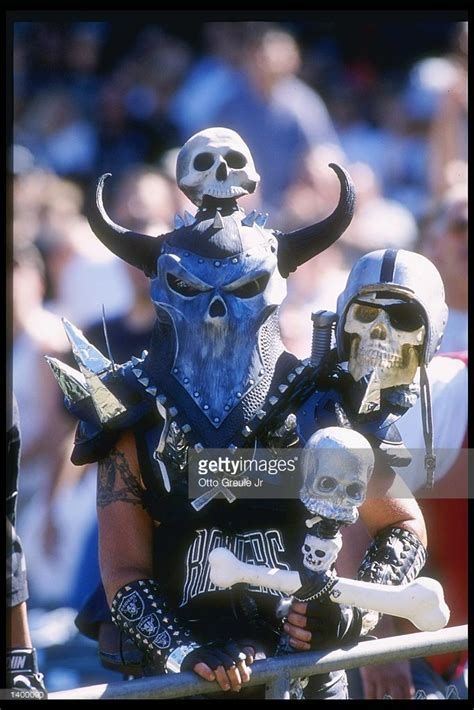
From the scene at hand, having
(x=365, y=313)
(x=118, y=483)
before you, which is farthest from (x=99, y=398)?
(x=365, y=313)

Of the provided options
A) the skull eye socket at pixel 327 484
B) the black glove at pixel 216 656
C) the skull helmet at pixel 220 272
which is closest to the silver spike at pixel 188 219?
the skull helmet at pixel 220 272

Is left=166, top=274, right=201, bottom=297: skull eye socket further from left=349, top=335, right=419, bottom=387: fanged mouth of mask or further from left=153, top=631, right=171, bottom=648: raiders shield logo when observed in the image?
left=153, top=631, right=171, bottom=648: raiders shield logo

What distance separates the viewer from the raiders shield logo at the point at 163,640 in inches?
110

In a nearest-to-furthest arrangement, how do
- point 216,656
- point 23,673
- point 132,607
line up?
point 216,656, point 132,607, point 23,673

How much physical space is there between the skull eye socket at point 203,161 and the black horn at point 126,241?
0.17 m

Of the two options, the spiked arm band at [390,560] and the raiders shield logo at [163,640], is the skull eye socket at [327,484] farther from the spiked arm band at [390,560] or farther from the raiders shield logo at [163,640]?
the raiders shield logo at [163,640]

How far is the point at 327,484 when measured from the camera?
280 centimetres

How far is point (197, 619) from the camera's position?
2891 millimetres

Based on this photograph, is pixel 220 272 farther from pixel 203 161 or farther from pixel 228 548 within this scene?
pixel 228 548

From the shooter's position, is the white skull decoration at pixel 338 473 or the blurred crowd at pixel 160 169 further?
the blurred crowd at pixel 160 169

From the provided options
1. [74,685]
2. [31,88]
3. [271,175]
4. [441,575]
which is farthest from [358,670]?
[31,88]

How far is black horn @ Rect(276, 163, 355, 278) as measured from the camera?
3006mm

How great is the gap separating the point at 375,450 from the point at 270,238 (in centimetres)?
48

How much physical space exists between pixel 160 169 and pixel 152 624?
1.29 m
